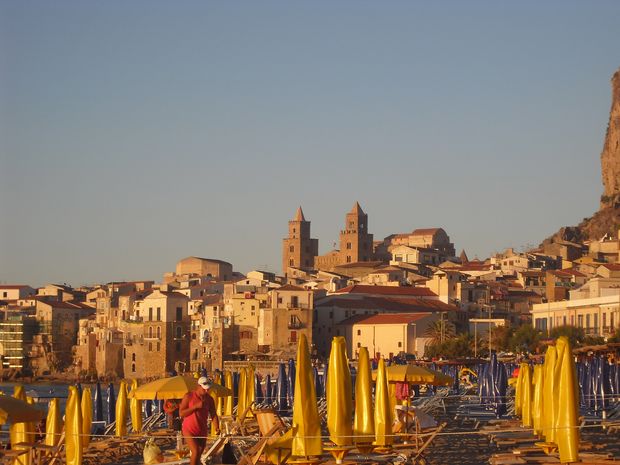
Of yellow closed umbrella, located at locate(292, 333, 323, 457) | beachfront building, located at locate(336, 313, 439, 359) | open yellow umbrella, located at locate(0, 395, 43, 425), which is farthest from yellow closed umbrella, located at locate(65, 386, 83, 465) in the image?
beachfront building, located at locate(336, 313, 439, 359)

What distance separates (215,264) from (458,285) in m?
46.3

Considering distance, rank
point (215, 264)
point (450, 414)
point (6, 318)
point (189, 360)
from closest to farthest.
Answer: point (450, 414) < point (189, 360) < point (6, 318) < point (215, 264)

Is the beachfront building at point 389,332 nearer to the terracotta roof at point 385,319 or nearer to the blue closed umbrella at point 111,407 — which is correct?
the terracotta roof at point 385,319


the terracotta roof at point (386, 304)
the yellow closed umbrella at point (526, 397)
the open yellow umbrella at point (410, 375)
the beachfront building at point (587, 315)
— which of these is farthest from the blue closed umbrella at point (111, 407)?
the terracotta roof at point (386, 304)

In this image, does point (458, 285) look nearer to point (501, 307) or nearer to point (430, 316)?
point (501, 307)

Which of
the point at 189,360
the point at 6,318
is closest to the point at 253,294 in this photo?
the point at 189,360

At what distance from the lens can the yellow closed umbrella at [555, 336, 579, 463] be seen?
1872 centimetres

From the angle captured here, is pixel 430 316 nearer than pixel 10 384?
Yes

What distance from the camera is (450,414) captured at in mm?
43312

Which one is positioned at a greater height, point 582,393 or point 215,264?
point 215,264

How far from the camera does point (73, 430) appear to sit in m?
22.8

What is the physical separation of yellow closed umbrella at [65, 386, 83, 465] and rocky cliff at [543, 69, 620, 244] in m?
133

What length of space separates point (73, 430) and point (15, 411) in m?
1.77

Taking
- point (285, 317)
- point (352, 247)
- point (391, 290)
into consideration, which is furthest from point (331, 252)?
point (285, 317)
